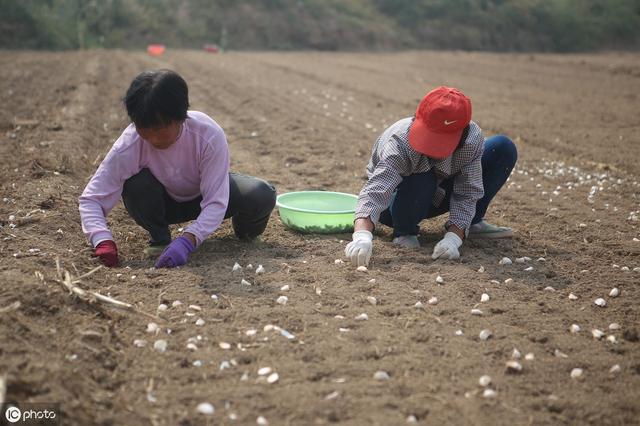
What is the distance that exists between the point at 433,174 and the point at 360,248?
0.70m

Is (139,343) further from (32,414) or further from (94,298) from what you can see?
(32,414)

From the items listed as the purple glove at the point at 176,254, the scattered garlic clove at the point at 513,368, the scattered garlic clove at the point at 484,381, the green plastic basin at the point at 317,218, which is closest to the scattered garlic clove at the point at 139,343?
the purple glove at the point at 176,254

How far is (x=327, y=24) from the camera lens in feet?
79.6

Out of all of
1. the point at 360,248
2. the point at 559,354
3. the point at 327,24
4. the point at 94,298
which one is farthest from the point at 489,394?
the point at 327,24

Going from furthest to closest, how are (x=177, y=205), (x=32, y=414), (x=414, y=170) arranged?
1. (x=177, y=205)
2. (x=414, y=170)
3. (x=32, y=414)

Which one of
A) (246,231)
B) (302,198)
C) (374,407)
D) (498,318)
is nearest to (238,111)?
(302,198)

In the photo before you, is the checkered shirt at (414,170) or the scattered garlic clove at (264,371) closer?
the scattered garlic clove at (264,371)

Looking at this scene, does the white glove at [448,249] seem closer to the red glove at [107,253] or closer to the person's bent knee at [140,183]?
the person's bent knee at [140,183]

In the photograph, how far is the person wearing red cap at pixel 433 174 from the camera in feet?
12.4

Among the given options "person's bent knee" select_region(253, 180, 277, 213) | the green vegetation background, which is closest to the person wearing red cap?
"person's bent knee" select_region(253, 180, 277, 213)

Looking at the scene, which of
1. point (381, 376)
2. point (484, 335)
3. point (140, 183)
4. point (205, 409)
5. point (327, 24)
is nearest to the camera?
point (205, 409)

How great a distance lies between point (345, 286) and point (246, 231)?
982mm

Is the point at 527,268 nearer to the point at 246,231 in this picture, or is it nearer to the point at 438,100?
the point at 438,100

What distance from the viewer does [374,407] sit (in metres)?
2.54
